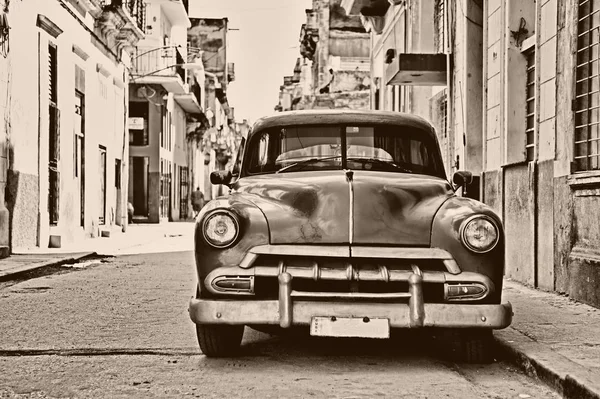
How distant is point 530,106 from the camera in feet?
35.4

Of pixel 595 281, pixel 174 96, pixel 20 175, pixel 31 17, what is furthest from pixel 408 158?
pixel 174 96

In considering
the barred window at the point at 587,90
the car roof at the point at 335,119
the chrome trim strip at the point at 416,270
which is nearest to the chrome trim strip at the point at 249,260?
the chrome trim strip at the point at 416,270

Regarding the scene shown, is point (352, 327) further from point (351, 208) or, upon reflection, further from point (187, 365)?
point (187, 365)

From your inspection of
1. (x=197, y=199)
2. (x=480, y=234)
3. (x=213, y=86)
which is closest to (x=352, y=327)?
(x=480, y=234)

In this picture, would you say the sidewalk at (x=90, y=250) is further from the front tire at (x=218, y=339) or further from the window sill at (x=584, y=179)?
the window sill at (x=584, y=179)

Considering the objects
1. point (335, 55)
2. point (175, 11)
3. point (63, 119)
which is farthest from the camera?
point (335, 55)

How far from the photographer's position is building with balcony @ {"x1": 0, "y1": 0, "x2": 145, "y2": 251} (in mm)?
14797

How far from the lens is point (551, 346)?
564cm

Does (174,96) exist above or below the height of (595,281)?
above

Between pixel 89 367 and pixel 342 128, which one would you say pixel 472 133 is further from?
pixel 89 367

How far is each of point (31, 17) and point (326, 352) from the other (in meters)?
11.9

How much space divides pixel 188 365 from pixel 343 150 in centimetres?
196

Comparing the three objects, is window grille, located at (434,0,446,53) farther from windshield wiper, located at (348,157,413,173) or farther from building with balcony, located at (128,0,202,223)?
building with balcony, located at (128,0,202,223)

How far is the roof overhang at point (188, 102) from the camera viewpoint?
41.5 m
